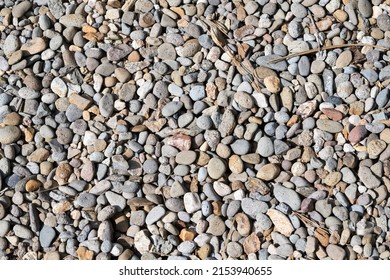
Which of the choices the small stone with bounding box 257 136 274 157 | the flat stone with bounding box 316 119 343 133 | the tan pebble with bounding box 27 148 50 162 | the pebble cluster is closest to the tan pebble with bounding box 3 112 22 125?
the pebble cluster

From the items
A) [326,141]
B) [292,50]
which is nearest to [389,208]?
[326,141]

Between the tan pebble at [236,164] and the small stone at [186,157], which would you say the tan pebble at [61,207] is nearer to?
the small stone at [186,157]

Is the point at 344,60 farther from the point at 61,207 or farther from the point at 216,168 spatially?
the point at 61,207

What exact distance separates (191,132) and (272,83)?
1.24 ft

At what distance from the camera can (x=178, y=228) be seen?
6.77ft

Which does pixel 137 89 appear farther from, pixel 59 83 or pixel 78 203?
pixel 78 203

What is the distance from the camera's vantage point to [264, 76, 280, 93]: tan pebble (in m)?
2.20

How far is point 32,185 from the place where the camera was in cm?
212

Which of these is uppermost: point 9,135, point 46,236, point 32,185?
point 9,135

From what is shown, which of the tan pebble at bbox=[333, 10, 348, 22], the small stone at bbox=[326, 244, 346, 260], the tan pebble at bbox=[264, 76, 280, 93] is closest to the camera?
the small stone at bbox=[326, 244, 346, 260]

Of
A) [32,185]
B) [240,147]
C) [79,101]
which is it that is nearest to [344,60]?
[240,147]

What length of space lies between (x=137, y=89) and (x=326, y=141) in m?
Answer: 0.77

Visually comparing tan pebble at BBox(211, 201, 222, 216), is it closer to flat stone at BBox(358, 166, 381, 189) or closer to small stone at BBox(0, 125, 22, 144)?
flat stone at BBox(358, 166, 381, 189)

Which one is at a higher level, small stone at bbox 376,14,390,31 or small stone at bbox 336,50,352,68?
small stone at bbox 376,14,390,31
